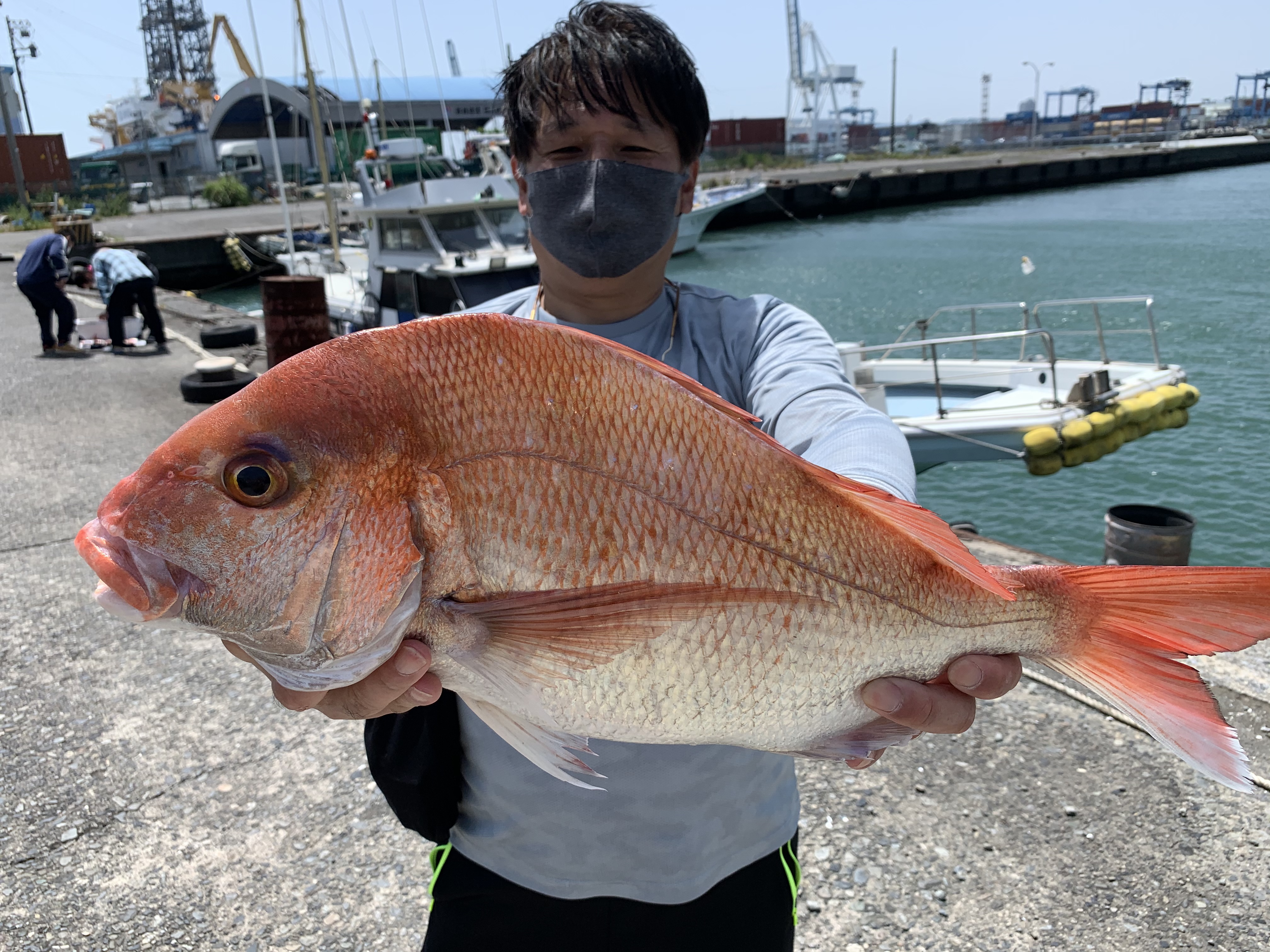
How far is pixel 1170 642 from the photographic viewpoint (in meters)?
1.20

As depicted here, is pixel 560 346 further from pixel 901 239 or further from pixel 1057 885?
pixel 901 239

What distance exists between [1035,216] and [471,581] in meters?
45.5

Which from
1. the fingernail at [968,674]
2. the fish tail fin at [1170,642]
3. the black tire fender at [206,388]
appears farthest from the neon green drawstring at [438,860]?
the black tire fender at [206,388]

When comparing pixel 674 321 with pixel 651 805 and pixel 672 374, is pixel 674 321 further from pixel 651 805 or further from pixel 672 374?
pixel 651 805

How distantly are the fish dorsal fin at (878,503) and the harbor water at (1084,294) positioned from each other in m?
8.47

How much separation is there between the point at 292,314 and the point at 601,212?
7708 mm

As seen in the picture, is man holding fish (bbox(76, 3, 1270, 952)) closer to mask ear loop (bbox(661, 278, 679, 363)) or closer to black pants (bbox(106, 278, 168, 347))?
mask ear loop (bbox(661, 278, 679, 363))

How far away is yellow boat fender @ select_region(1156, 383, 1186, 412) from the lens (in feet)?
30.9

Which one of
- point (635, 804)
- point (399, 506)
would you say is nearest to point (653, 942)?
point (635, 804)

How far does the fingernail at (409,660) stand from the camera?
1.07 metres

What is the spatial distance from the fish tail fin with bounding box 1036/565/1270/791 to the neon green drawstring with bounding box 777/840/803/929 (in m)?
0.62

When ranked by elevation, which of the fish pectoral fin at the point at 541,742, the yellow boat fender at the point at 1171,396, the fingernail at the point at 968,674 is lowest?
the yellow boat fender at the point at 1171,396

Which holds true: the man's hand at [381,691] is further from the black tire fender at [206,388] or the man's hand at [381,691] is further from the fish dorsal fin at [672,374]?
the black tire fender at [206,388]

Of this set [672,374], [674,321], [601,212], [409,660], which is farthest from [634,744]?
[601,212]
